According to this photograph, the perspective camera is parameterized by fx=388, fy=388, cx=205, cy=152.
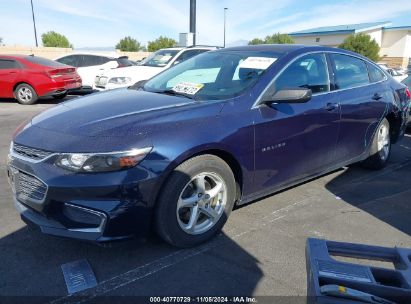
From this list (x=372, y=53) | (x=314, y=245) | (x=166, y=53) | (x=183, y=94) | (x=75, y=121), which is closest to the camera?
(x=314, y=245)

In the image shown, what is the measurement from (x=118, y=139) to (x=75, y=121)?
1.70ft

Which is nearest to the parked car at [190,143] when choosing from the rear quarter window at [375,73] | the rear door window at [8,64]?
the rear quarter window at [375,73]

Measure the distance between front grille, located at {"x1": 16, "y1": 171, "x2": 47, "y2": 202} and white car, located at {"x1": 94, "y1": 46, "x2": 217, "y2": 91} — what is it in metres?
6.97

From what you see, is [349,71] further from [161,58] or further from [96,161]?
[161,58]

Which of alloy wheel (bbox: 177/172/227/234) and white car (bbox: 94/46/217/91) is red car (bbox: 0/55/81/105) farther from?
alloy wheel (bbox: 177/172/227/234)

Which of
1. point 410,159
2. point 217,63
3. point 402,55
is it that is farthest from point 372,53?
point 217,63

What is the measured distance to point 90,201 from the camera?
2.61m

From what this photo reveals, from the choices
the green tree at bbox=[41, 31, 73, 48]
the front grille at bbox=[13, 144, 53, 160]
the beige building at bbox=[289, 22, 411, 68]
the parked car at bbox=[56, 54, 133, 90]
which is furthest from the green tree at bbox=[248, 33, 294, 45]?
the front grille at bbox=[13, 144, 53, 160]

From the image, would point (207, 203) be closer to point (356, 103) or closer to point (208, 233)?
point (208, 233)

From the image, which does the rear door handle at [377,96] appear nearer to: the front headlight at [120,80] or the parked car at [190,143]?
the parked car at [190,143]

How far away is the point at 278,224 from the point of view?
11.9ft

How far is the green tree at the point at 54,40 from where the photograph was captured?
57.8 meters

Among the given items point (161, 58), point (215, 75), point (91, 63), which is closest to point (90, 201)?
point (215, 75)

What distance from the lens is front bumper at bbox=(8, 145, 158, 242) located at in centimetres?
260
